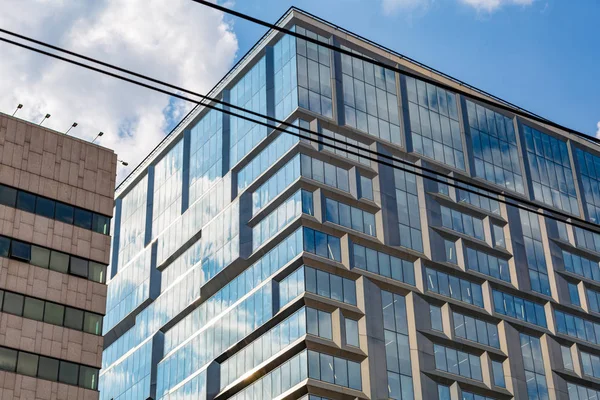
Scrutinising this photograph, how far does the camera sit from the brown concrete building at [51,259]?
61.1 meters

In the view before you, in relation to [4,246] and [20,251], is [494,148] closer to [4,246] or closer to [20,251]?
[20,251]

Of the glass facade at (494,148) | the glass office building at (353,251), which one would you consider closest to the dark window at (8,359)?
the glass office building at (353,251)

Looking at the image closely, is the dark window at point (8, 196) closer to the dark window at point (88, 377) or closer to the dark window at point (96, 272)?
the dark window at point (96, 272)

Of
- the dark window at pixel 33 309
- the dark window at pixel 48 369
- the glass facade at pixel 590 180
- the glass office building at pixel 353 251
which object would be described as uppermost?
the glass facade at pixel 590 180

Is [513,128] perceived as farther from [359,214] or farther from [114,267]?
[114,267]

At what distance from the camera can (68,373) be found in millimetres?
61969

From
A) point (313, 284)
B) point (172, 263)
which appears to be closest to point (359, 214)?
point (313, 284)

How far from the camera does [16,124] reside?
67562 mm

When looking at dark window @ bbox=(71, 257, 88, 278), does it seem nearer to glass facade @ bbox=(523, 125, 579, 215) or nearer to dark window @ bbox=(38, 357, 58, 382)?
dark window @ bbox=(38, 357, 58, 382)

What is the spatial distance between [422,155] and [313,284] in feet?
66.1

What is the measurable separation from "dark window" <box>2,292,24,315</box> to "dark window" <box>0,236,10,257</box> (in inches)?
99.1

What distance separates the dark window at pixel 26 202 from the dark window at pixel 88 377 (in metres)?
10.2

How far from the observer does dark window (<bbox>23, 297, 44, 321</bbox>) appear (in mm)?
62188

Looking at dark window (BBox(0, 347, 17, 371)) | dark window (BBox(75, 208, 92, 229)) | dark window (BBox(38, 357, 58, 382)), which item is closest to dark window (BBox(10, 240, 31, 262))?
dark window (BBox(75, 208, 92, 229))
